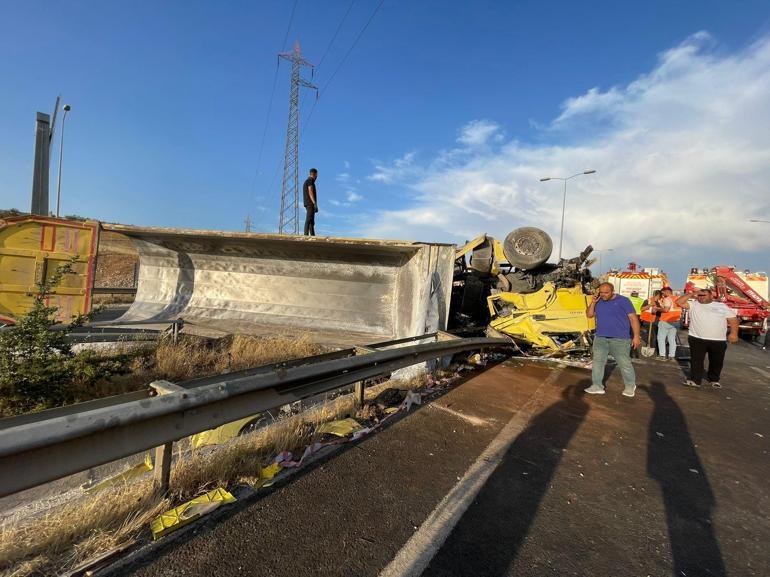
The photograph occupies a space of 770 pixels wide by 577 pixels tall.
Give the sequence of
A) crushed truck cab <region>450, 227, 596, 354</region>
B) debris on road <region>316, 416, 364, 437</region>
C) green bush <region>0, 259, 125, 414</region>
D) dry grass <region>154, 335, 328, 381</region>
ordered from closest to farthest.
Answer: debris on road <region>316, 416, 364, 437</region> < green bush <region>0, 259, 125, 414</region> < dry grass <region>154, 335, 328, 381</region> < crushed truck cab <region>450, 227, 596, 354</region>

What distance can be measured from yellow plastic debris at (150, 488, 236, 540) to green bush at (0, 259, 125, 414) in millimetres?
2924

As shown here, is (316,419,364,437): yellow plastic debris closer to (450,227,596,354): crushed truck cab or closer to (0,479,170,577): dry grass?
(0,479,170,577): dry grass

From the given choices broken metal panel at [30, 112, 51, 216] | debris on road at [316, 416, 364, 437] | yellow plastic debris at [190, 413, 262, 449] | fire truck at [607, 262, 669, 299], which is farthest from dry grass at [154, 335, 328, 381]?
broken metal panel at [30, 112, 51, 216]

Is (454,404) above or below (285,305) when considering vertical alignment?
below

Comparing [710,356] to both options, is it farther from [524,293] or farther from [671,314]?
[671,314]

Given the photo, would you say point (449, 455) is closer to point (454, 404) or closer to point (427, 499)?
point (427, 499)

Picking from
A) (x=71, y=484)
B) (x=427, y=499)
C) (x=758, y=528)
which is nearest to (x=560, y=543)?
(x=427, y=499)

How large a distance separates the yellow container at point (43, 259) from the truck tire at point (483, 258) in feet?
21.0

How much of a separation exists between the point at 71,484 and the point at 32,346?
172 centimetres

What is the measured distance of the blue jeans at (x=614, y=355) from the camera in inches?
205

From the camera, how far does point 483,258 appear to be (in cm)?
741

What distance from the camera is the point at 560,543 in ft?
6.58

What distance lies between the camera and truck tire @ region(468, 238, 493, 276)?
291 inches

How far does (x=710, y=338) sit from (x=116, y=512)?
794cm
